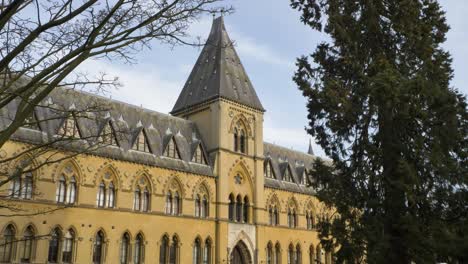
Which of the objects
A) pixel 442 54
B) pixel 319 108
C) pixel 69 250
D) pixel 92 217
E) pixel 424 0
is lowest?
pixel 69 250

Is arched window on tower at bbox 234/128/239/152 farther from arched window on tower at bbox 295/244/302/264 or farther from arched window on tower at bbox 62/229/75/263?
arched window on tower at bbox 62/229/75/263

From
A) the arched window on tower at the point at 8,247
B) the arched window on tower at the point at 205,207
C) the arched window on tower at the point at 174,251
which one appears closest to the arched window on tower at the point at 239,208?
the arched window on tower at the point at 205,207

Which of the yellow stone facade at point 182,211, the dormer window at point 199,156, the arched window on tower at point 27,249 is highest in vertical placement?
the dormer window at point 199,156

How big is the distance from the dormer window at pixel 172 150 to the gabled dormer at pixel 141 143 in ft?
5.22

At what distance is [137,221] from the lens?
3145 cm

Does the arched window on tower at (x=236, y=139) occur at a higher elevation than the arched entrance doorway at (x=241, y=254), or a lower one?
higher

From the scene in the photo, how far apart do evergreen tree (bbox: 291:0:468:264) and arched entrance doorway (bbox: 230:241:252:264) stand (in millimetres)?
21016

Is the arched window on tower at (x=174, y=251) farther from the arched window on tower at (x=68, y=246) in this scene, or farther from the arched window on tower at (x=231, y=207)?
the arched window on tower at (x=68, y=246)

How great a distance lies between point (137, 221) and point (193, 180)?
5.45 metres

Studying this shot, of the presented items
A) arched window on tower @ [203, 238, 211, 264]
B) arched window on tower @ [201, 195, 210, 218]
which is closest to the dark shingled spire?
arched window on tower @ [201, 195, 210, 218]

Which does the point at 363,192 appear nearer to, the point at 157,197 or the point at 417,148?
the point at 417,148

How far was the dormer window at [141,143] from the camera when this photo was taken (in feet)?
108

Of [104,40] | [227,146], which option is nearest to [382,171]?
[104,40]

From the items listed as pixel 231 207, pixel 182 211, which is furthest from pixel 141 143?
pixel 231 207
